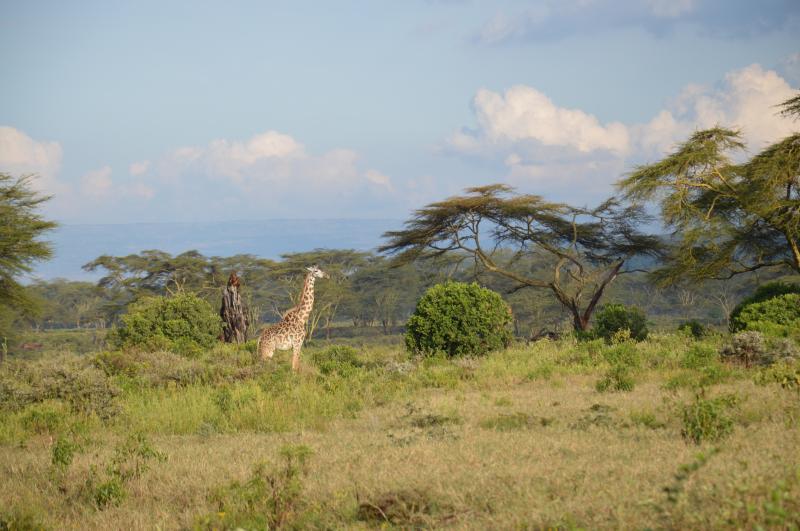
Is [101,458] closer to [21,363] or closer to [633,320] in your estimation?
[21,363]

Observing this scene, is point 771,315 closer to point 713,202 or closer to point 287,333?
point 713,202

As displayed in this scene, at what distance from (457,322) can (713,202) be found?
26.5ft

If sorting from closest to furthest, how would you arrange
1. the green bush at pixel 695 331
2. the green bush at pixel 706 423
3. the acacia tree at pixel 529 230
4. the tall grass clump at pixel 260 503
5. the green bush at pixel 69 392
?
the tall grass clump at pixel 260 503
the green bush at pixel 706 423
the green bush at pixel 69 392
the green bush at pixel 695 331
the acacia tree at pixel 529 230

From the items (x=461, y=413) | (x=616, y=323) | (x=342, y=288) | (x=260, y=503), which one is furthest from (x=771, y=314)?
(x=342, y=288)

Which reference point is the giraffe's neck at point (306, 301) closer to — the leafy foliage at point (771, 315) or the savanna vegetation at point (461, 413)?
the savanna vegetation at point (461, 413)

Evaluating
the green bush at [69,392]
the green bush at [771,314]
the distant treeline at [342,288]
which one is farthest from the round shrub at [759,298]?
the distant treeline at [342,288]

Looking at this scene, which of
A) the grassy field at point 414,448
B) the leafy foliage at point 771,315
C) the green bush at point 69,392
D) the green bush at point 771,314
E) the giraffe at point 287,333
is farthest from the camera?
the green bush at point 771,314

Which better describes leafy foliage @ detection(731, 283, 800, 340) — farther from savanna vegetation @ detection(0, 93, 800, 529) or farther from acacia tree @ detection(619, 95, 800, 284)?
acacia tree @ detection(619, 95, 800, 284)

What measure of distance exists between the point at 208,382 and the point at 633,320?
9770mm

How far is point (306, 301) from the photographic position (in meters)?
15.0

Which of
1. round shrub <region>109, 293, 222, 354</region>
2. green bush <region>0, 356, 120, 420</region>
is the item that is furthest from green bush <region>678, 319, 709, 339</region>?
green bush <region>0, 356, 120, 420</region>

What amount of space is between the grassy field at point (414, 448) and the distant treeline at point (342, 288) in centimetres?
1816

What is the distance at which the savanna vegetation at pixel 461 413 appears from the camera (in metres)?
5.09

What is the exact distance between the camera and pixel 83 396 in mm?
10758
